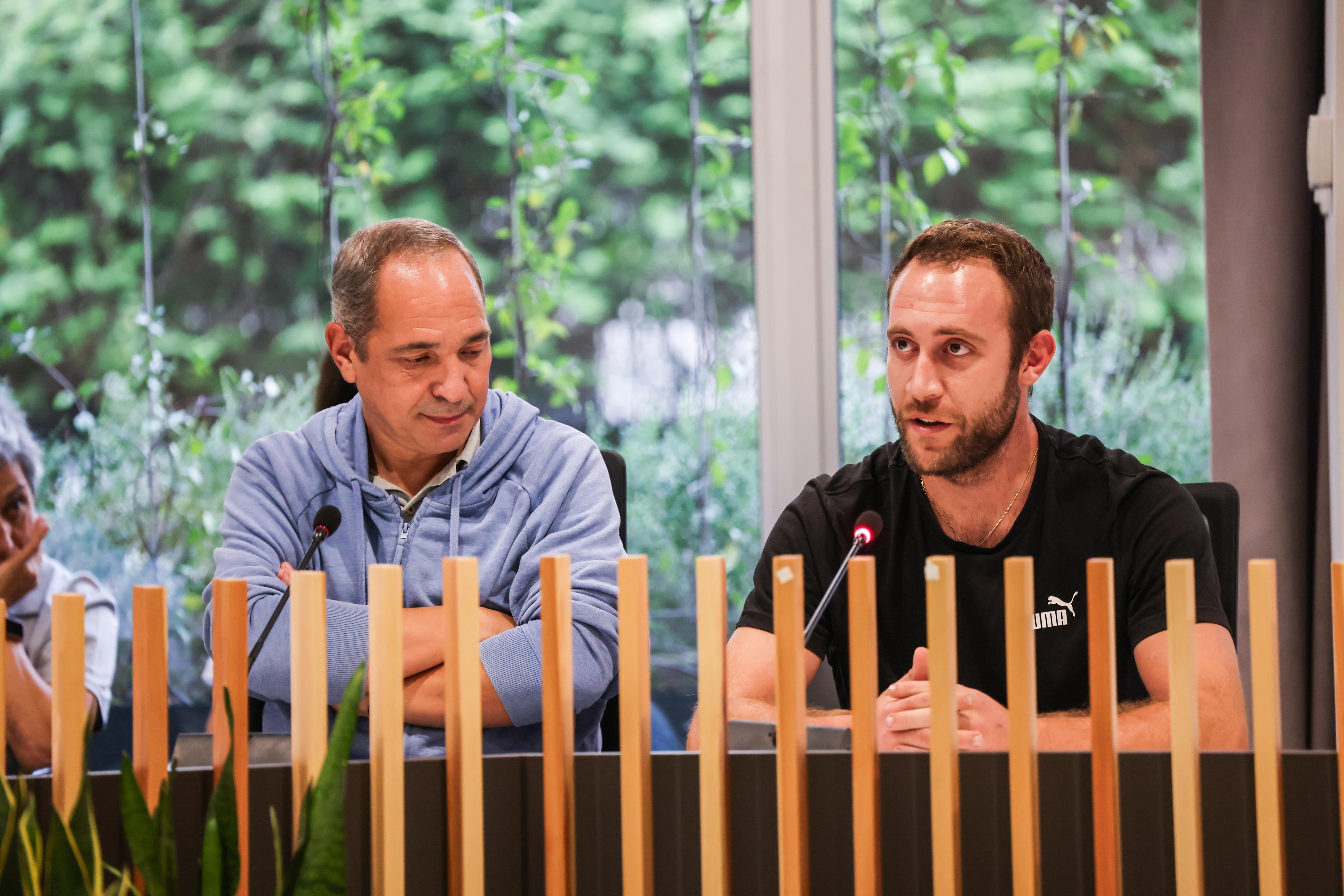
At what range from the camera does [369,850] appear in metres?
0.90

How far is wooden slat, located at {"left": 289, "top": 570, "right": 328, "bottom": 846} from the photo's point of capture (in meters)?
0.82

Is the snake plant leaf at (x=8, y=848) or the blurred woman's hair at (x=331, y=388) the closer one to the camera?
the snake plant leaf at (x=8, y=848)

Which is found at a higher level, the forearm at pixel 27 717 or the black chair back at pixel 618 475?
the black chair back at pixel 618 475

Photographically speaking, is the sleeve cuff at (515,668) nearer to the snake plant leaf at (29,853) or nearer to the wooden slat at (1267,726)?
the snake plant leaf at (29,853)

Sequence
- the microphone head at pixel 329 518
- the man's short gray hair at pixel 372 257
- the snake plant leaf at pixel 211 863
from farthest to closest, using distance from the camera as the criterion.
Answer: the man's short gray hair at pixel 372 257 < the microphone head at pixel 329 518 < the snake plant leaf at pixel 211 863

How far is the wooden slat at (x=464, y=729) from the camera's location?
32.2 inches

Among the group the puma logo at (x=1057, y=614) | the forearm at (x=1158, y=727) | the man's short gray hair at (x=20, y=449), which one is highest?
the man's short gray hair at (x=20, y=449)

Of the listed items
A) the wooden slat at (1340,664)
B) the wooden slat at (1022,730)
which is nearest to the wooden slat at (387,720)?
the wooden slat at (1022,730)

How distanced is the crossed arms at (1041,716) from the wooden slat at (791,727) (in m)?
0.45

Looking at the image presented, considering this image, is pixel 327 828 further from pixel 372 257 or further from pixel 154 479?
pixel 154 479

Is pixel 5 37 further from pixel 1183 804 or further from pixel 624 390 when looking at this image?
pixel 1183 804

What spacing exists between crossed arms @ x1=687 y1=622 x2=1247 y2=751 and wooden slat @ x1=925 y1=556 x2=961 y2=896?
0.45 m

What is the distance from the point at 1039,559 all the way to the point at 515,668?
0.81 metres

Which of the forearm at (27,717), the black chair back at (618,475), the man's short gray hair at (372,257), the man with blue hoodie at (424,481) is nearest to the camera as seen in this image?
the man with blue hoodie at (424,481)
